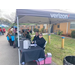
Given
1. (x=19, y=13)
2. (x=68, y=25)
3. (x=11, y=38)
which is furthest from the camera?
(x=68, y=25)

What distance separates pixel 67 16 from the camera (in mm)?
2715

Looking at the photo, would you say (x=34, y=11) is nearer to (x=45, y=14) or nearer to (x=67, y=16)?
(x=45, y=14)

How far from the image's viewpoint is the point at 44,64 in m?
2.88

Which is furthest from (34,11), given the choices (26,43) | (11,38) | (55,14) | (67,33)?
(67,33)

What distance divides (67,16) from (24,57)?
2.32 meters

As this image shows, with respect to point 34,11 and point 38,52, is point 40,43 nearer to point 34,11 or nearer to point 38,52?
point 38,52

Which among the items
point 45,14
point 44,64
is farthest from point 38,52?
point 45,14

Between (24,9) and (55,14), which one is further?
(55,14)

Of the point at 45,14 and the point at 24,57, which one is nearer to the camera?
the point at 24,57

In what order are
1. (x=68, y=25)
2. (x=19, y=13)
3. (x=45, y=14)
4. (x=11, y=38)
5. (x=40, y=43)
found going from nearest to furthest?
(x=19, y=13) < (x=45, y=14) < (x=40, y=43) < (x=11, y=38) < (x=68, y=25)

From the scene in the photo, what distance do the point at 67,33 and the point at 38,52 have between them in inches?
354

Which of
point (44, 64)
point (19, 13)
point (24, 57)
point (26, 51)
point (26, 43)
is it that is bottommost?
point (44, 64)

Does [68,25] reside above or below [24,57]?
above

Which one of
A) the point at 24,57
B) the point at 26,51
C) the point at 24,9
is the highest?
the point at 24,9
